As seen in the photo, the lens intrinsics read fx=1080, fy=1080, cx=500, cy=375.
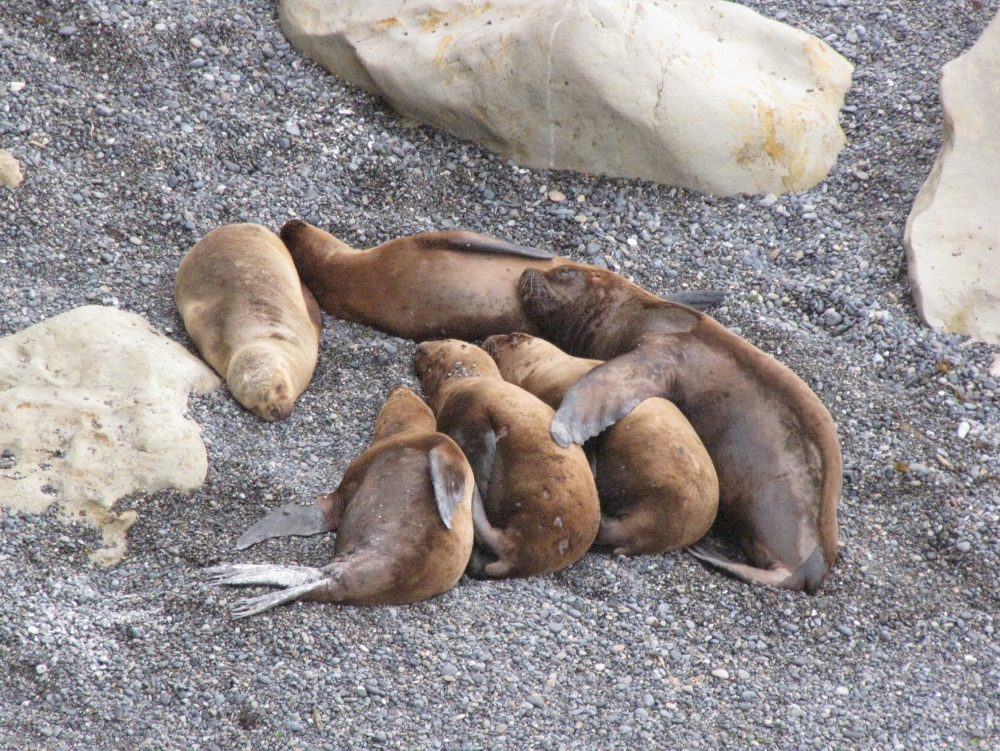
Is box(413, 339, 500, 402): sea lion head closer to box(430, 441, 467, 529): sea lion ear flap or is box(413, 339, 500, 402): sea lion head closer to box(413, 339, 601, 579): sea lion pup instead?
box(413, 339, 601, 579): sea lion pup

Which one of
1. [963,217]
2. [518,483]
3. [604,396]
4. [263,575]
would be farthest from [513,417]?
[963,217]

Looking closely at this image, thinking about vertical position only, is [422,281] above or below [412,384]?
above

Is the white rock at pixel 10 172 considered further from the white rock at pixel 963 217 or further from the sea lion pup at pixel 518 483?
the white rock at pixel 963 217

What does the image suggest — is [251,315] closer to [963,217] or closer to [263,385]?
[263,385]

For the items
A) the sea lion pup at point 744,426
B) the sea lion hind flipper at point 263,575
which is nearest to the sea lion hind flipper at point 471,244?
the sea lion pup at point 744,426

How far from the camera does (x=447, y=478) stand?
467 cm

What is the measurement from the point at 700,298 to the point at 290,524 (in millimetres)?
3044

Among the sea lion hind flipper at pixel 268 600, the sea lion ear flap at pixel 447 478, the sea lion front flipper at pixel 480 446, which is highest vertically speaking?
the sea lion ear flap at pixel 447 478

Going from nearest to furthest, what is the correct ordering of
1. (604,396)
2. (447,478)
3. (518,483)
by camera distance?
(447,478) < (518,483) < (604,396)

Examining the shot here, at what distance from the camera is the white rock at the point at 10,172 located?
6.43 metres

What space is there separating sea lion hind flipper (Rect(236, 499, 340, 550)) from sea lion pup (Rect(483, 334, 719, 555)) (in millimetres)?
1281

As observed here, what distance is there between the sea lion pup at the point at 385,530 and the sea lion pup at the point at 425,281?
5.16 ft

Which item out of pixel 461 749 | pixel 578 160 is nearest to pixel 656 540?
pixel 461 749

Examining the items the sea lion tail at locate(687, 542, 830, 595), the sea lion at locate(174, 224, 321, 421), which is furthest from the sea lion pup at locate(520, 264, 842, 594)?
the sea lion at locate(174, 224, 321, 421)
